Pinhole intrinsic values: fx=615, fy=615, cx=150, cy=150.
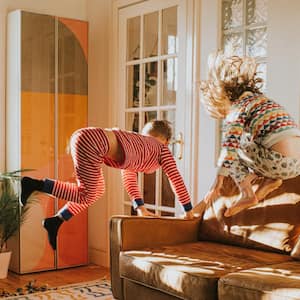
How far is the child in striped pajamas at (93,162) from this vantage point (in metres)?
2.82

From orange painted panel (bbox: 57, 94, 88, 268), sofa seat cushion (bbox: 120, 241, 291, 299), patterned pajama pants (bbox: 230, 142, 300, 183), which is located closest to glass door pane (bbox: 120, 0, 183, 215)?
orange painted panel (bbox: 57, 94, 88, 268)

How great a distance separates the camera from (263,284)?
275cm

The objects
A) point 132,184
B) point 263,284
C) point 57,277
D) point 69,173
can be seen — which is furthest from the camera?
point 69,173

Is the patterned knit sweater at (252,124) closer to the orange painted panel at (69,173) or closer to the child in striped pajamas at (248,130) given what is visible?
the child in striped pajamas at (248,130)

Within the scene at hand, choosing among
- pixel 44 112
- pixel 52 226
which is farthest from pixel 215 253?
pixel 44 112

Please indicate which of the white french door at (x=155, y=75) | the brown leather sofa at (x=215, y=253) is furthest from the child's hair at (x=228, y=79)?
the white french door at (x=155, y=75)

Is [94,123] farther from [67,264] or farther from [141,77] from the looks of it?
[67,264]

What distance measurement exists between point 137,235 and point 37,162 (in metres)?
1.71

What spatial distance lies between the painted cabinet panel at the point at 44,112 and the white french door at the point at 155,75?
0.42 meters

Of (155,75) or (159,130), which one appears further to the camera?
(155,75)

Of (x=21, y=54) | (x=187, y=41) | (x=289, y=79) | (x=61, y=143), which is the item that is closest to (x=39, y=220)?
(x=61, y=143)

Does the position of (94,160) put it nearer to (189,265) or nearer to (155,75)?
(189,265)

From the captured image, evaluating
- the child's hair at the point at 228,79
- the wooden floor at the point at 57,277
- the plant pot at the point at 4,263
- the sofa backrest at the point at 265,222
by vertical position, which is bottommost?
the wooden floor at the point at 57,277

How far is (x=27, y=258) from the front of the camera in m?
5.11
